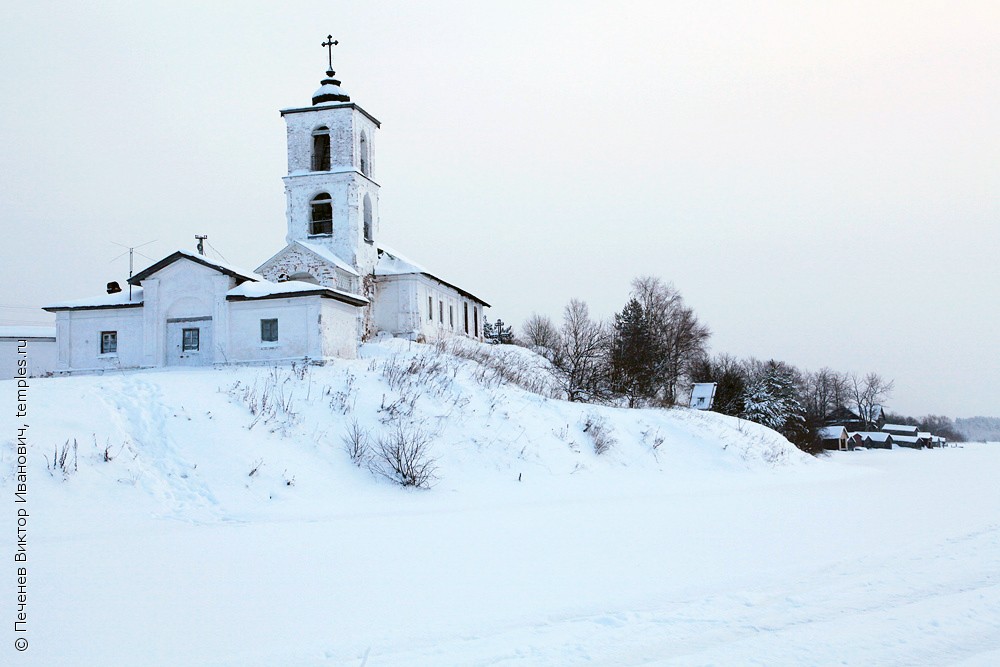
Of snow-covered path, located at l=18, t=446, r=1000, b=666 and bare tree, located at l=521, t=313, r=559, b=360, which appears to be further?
bare tree, located at l=521, t=313, r=559, b=360

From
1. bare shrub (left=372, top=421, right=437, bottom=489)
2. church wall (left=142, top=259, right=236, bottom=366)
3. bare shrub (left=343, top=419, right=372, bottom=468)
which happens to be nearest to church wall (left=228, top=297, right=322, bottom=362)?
church wall (left=142, top=259, right=236, bottom=366)

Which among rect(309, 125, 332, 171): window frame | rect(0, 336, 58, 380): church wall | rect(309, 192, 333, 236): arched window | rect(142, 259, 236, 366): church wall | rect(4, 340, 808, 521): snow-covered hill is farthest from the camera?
rect(309, 125, 332, 171): window frame

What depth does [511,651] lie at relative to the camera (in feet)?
23.1

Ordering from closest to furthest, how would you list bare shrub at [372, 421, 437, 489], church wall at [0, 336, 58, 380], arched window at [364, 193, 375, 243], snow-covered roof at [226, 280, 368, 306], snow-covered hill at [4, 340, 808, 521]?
snow-covered hill at [4, 340, 808, 521] → bare shrub at [372, 421, 437, 489] → snow-covered roof at [226, 280, 368, 306] → church wall at [0, 336, 58, 380] → arched window at [364, 193, 375, 243]

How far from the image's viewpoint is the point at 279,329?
2673 centimetres

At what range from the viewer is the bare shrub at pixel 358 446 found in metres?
18.3

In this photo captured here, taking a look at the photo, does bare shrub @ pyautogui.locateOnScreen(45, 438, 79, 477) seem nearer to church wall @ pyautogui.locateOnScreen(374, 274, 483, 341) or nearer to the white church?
the white church

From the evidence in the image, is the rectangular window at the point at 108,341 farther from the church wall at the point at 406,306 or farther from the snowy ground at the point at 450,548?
the church wall at the point at 406,306

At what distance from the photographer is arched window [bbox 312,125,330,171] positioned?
39.6 m

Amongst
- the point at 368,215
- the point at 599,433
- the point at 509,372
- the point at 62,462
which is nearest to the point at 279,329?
the point at 509,372

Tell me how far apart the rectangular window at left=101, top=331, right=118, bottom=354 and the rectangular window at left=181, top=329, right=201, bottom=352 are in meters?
2.54

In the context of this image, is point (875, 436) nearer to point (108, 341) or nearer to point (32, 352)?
point (32, 352)

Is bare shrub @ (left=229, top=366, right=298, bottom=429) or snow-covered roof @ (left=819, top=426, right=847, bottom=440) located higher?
bare shrub @ (left=229, top=366, right=298, bottom=429)

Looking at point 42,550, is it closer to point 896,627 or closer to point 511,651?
point 511,651
